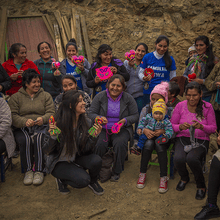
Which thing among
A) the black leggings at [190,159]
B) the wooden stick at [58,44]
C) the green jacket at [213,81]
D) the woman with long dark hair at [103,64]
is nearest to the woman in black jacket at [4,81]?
the woman with long dark hair at [103,64]

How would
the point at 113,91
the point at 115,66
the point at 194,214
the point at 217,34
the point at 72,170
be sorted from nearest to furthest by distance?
the point at 194,214
the point at 72,170
the point at 113,91
the point at 115,66
the point at 217,34

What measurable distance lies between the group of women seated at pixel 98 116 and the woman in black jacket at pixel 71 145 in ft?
0.04

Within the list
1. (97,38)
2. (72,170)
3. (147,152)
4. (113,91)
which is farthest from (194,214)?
(97,38)

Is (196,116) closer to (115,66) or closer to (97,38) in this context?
(115,66)

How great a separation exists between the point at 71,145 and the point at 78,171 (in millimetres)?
345

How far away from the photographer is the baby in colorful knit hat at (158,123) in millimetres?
3066

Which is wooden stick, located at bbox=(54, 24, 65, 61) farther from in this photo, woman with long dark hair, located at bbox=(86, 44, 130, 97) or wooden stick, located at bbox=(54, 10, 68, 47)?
woman with long dark hair, located at bbox=(86, 44, 130, 97)

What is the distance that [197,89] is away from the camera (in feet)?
10.1

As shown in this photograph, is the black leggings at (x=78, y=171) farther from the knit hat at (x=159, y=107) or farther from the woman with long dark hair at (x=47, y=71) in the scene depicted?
the woman with long dark hair at (x=47, y=71)

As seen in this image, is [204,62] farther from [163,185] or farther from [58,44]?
[58,44]

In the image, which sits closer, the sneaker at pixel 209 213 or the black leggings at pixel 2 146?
the sneaker at pixel 209 213

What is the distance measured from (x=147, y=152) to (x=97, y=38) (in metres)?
5.98

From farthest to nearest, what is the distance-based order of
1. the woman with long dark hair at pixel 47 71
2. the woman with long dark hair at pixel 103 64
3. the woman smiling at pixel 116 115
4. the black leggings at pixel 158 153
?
the woman with long dark hair at pixel 47 71
the woman with long dark hair at pixel 103 64
the woman smiling at pixel 116 115
the black leggings at pixel 158 153

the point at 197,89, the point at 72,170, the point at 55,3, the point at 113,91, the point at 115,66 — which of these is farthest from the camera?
the point at 55,3
